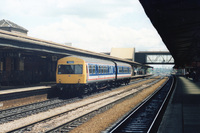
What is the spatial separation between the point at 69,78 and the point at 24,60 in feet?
20.1

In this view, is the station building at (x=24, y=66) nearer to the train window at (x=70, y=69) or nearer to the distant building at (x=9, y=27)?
the train window at (x=70, y=69)

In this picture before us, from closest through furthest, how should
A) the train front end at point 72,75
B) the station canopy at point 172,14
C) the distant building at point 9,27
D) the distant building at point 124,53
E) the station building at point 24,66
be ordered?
1. the station canopy at point 172,14
2. the train front end at point 72,75
3. the station building at point 24,66
4. the distant building at point 9,27
5. the distant building at point 124,53

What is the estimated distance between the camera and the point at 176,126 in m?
8.73

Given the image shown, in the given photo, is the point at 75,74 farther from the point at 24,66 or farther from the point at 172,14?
the point at 172,14

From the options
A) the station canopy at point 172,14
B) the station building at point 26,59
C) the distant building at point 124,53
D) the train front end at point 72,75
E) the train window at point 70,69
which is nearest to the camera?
the station canopy at point 172,14

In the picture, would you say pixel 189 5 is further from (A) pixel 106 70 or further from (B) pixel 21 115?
(A) pixel 106 70

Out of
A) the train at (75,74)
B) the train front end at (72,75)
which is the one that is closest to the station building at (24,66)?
the train at (75,74)

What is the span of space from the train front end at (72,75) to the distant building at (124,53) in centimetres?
6764

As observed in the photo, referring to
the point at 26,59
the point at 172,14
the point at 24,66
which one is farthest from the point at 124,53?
the point at 172,14

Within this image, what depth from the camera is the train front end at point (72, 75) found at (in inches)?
697

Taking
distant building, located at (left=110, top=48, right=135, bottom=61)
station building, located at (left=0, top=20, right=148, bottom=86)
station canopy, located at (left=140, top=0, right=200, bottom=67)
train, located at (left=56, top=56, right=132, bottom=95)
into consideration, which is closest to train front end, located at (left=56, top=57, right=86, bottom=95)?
train, located at (left=56, top=56, right=132, bottom=95)

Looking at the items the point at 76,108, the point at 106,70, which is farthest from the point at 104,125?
the point at 106,70

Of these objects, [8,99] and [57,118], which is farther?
[8,99]

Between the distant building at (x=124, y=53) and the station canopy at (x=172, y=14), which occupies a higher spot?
the distant building at (x=124, y=53)
